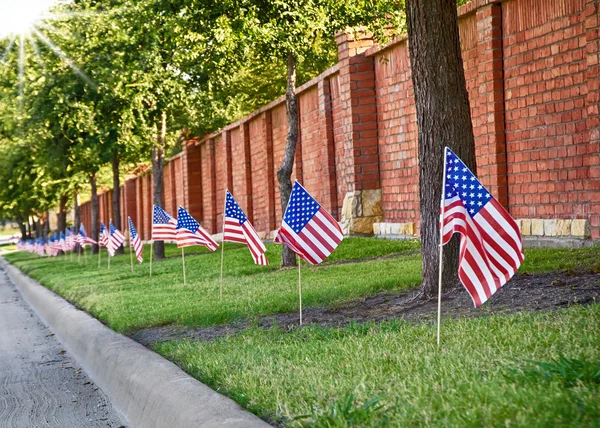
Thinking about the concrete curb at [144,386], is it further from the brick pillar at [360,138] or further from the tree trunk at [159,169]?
the tree trunk at [159,169]

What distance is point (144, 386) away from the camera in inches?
291

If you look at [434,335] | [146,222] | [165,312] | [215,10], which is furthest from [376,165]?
[146,222]

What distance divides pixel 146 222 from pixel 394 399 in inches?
1989

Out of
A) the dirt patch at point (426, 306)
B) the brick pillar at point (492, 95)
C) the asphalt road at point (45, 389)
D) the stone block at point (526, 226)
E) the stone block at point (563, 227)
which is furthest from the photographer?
the brick pillar at point (492, 95)

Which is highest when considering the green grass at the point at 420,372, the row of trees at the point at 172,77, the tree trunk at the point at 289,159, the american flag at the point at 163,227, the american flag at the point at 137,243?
the row of trees at the point at 172,77

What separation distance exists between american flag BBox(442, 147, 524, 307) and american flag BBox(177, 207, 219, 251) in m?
9.91

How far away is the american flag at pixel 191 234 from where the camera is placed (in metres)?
16.8

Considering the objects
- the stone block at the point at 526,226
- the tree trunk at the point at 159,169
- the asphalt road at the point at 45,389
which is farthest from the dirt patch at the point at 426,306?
the tree trunk at the point at 159,169

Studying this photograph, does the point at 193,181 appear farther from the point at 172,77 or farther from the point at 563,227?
the point at 563,227

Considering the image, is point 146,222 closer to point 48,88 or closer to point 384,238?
point 48,88

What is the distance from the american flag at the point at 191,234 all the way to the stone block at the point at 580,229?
5.92m

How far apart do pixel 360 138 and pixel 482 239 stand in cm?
1452

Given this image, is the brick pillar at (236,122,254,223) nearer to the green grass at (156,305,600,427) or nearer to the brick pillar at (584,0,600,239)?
the brick pillar at (584,0,600,239)

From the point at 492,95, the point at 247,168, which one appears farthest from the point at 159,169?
the point at 492,95
